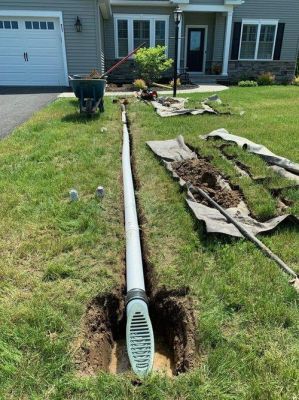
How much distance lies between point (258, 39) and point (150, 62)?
6722 mm

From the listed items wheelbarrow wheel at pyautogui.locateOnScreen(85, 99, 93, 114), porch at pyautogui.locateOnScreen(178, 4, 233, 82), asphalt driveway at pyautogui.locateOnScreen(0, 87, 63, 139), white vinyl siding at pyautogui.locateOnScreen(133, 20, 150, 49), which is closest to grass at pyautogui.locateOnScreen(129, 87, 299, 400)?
wheelbarrow wheel at pyautogui.locateOnScreen(85, 99, 93, 114)

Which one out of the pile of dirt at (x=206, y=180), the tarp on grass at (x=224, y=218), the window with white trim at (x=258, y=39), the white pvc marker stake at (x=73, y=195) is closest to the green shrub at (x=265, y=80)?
the window with white trim at (x=258, y=39)

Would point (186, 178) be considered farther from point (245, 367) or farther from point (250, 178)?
point (245, 367)

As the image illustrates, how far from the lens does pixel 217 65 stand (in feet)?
54.5

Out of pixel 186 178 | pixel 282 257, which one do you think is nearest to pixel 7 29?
pixel 186 178

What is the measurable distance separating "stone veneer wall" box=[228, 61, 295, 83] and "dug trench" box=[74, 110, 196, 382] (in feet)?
53.4

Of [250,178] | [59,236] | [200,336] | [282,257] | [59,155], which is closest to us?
[200,336]

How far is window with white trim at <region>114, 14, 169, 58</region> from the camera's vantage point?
1498 cm

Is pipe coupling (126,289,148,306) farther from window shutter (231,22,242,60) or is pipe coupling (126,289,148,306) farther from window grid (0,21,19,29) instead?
window shutter (231,22,242,60)

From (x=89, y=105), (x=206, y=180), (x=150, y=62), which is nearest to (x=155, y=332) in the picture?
(x=206, y=180)

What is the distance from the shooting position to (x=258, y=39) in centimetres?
1655

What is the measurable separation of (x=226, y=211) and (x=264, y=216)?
0.38 meters

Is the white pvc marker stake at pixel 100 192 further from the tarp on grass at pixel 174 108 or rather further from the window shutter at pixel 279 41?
the window shutter at pixel 279 41

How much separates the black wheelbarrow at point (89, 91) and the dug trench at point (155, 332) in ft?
18.2
